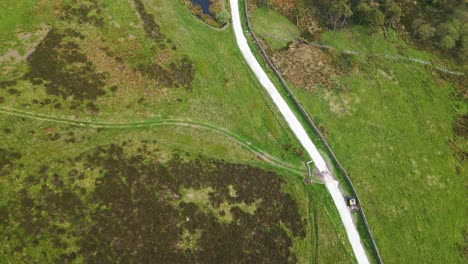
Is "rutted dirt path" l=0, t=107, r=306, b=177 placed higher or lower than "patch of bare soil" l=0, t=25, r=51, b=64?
lower

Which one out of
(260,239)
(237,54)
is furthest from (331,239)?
(237,54)

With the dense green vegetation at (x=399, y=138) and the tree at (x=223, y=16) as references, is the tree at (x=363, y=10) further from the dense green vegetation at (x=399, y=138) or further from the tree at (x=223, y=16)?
the tree at (x=223, y=16)

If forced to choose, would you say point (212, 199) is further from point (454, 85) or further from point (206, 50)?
point (454, 85)

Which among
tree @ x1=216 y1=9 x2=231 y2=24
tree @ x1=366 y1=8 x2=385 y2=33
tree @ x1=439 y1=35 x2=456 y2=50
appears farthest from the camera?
tree @ x1=439 y1=35 x2=456 y2=50

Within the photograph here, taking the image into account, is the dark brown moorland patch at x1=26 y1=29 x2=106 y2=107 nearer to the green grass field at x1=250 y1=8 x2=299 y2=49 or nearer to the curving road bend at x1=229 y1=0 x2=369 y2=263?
the curving road bend at x1=229 y1=0 x2=369 y2=263

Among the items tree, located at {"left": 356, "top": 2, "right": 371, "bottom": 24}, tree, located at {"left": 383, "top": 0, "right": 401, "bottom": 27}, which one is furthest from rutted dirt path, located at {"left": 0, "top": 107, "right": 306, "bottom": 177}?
tree, located at {"left": 383, "top": 0, "right": 401, "bottom": 27}

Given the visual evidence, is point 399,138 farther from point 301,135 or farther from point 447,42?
Answer: point 447,42

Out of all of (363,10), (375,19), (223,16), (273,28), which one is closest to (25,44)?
(223,16)
